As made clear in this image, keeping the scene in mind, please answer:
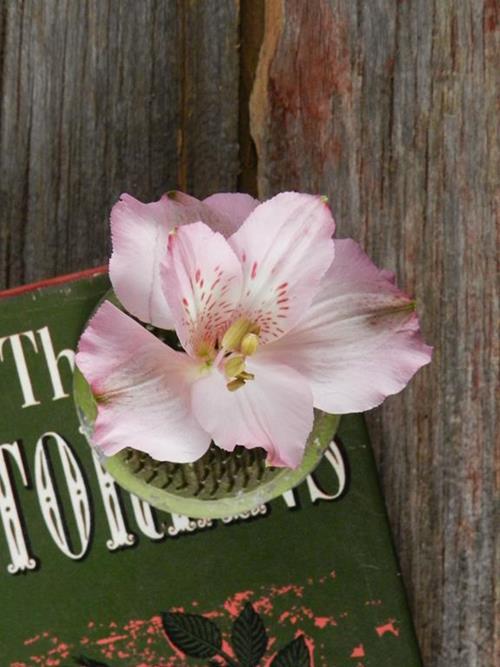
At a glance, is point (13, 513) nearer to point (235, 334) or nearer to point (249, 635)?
point (249, 635)

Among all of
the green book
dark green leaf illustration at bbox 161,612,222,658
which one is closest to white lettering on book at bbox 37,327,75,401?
the green book

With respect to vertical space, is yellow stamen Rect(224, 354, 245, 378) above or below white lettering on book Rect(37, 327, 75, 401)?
above

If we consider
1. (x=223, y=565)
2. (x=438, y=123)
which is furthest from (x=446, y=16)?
(x=223, y=565)

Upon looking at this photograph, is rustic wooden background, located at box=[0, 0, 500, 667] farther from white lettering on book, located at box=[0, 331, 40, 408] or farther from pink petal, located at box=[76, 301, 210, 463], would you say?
pink petal, located at box=[76, 301, 210, 463]

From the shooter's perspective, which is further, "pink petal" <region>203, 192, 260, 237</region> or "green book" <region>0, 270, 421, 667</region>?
"green book" <region>0, 270, 421, 667</region>

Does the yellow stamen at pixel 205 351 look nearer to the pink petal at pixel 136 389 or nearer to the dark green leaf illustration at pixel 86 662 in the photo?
the pink petal at pixel 136 389

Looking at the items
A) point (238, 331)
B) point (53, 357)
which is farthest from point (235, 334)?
point (53, 357)

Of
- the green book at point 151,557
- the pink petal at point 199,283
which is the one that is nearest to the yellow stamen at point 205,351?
the pink petal at point 199,283
